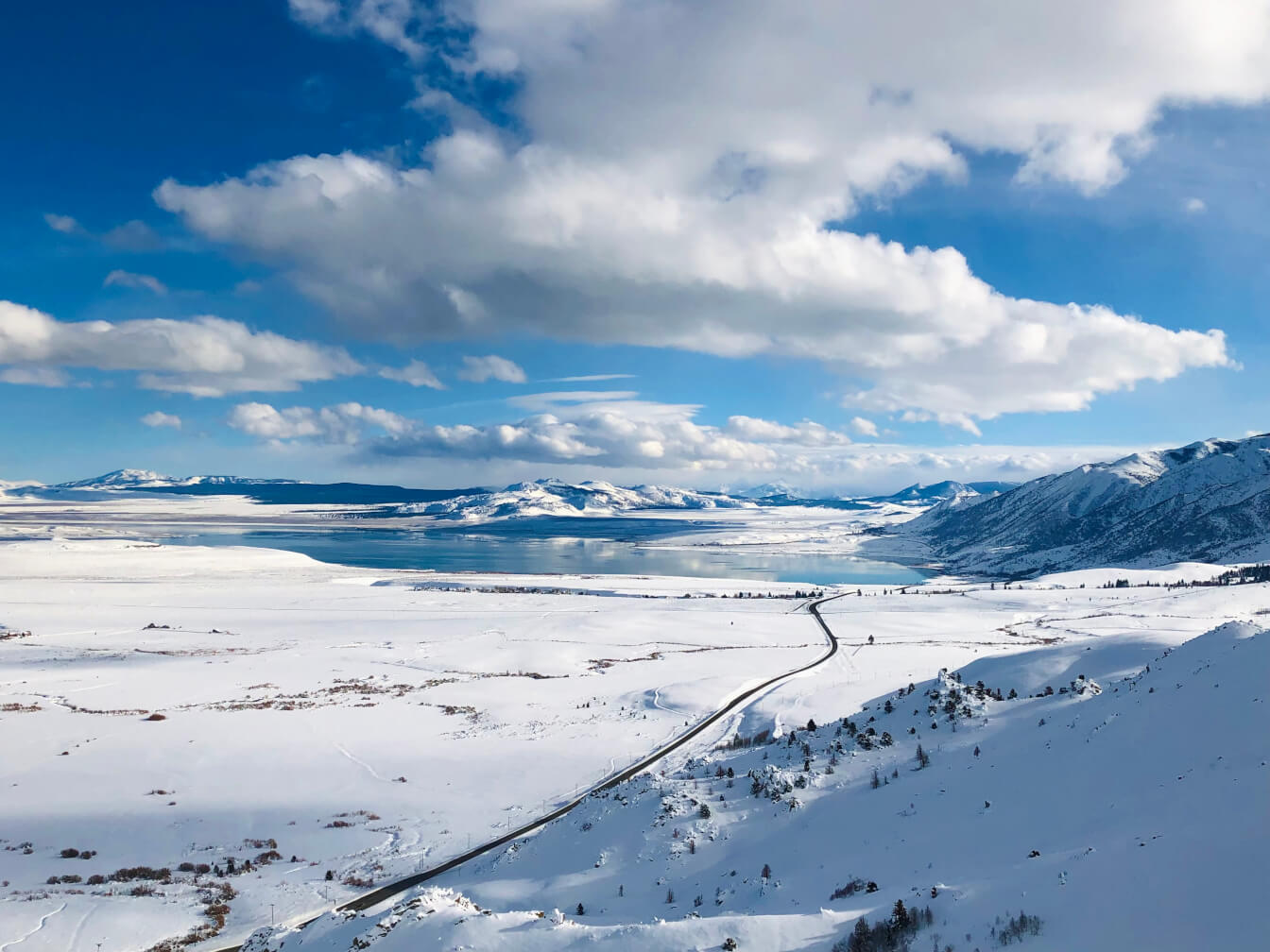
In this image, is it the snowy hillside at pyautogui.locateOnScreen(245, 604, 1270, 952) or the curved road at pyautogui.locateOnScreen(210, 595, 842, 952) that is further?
the curved road at pyautogui.locateOnScreen(210, 595, 842, 952)

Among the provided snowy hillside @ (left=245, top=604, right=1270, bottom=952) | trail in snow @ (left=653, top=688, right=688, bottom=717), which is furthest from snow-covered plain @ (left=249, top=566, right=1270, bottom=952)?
trail in snow @ (left=653, top=688, right=688, bottom=717)

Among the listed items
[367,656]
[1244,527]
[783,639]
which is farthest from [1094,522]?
[367,656]

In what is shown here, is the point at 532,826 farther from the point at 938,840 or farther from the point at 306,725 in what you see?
the point at 306,725

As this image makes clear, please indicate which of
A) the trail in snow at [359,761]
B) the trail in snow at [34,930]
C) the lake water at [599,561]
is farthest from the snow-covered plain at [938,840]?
the lake water at [599,561]

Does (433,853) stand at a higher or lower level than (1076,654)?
lower

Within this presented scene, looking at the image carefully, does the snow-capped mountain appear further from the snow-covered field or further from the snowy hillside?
the snowy hillside

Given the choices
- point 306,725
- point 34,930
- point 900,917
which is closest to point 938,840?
point 900,917

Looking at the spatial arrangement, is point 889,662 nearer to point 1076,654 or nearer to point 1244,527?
point 1076,654
